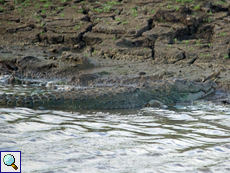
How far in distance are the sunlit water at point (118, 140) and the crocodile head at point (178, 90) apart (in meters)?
0.91

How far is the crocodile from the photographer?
5547mm

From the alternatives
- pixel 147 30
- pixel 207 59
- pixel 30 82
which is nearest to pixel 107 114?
pixel 30 82

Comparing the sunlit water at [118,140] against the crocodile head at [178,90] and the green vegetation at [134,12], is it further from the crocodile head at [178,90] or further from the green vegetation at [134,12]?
the green vegetation at [134,12]

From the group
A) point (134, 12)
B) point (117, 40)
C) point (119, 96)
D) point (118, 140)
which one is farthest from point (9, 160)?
point (134, 12)

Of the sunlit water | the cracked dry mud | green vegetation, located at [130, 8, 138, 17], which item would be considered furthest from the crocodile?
green vegetation, located at [130, 8, 138, 17]

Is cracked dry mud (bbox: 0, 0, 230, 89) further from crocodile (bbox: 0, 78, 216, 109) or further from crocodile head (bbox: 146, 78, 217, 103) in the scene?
crocodile (bbox: 0, 78, 216, 109)

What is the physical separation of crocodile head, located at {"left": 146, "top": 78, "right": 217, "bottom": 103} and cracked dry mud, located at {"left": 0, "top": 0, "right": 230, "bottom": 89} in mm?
700

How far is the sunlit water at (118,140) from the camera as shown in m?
3.08

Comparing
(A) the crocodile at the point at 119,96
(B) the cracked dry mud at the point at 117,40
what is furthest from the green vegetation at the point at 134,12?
(A) the crocodile at the point at 119,96

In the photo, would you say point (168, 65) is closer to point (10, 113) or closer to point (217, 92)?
point (217, 92)

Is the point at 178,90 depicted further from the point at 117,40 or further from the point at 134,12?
the point at 134,12

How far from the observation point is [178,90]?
6.46 metres

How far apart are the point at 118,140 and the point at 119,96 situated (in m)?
2.12

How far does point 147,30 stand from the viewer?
941 centimetres
